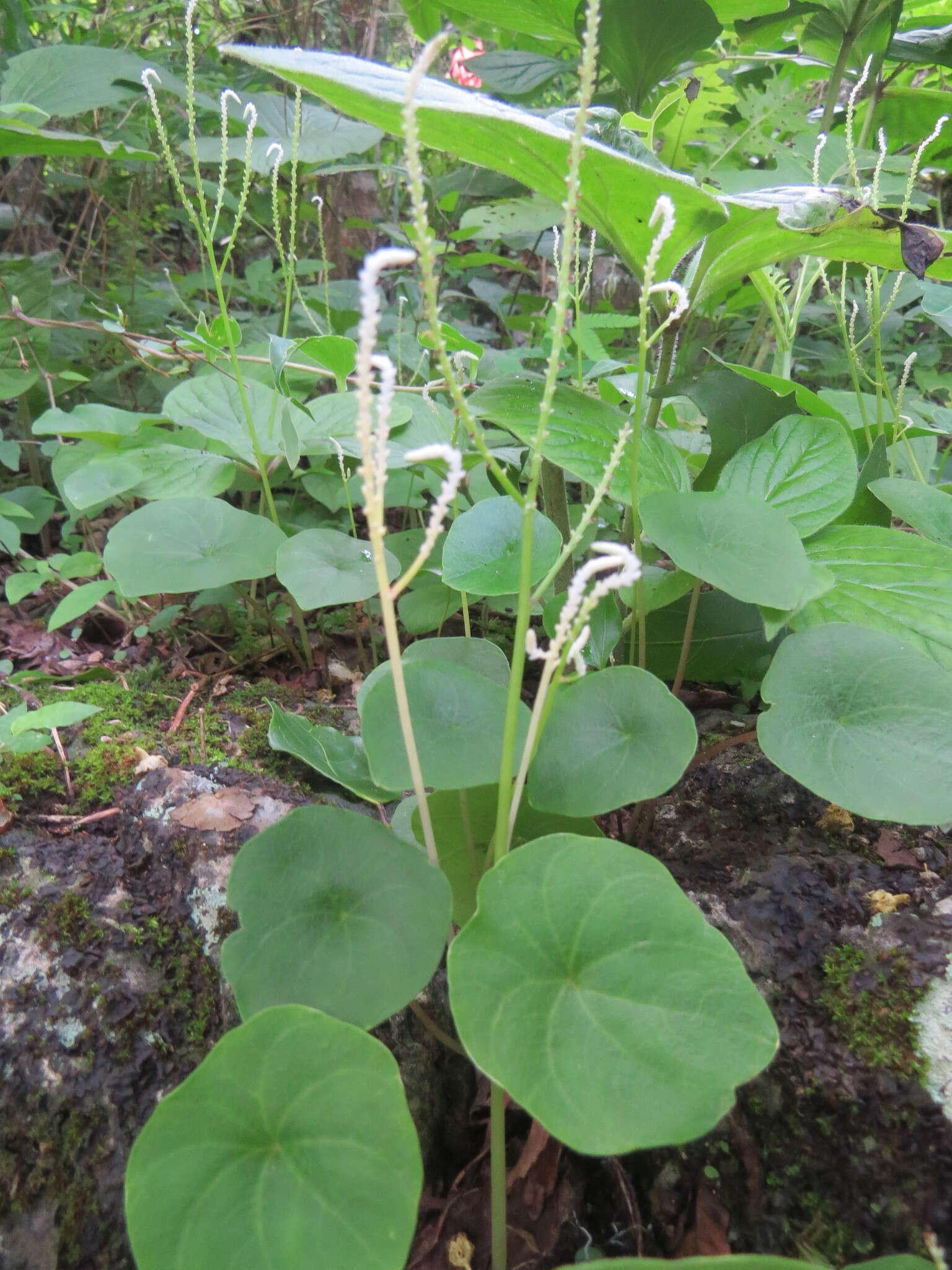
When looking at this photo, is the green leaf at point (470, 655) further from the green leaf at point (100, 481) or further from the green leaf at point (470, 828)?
the green leaf at point (100, 481)

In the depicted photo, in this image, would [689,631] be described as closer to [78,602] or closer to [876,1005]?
[876,1005]

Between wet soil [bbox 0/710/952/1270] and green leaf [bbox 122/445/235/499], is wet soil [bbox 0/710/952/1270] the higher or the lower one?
the lower one

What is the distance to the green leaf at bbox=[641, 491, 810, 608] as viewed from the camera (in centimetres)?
68

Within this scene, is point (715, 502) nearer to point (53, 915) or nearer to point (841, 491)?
point (841, 491)

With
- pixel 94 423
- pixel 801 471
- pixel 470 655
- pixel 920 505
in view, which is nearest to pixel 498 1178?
pixel 470 655

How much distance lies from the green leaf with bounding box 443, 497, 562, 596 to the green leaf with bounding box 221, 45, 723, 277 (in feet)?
1.10

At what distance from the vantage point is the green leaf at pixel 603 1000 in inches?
16.6

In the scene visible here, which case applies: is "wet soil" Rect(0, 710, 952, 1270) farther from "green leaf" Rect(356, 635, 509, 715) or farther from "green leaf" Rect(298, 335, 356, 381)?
"green leaf" Rect(298, 335, 356, 381)

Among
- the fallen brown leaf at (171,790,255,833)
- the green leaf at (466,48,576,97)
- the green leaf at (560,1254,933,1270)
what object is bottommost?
the fallen brown leaf at (171,790,255,833)

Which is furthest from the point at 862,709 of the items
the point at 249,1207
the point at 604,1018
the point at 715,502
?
the point at 249,1207

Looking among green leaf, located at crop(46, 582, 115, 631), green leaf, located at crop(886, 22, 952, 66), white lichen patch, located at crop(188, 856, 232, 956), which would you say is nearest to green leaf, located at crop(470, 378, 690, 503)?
white lichen patch, located at crop(188, 856, 232, 956)

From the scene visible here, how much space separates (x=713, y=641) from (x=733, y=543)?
0.89 ft

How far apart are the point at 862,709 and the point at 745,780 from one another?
320mm

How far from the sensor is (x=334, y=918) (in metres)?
0.53
